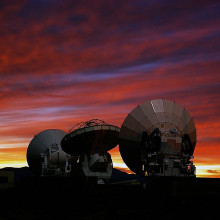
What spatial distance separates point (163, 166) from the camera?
48031 millimetres

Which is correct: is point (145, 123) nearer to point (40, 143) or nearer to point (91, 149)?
point (91, 149)

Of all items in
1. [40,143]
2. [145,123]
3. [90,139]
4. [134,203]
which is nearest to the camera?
[134,203]

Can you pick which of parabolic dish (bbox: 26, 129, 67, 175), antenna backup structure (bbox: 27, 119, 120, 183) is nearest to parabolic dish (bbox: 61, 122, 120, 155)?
antenna backup structure (bbox: 27, 119, 120, 183)

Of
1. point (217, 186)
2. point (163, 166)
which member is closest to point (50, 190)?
point (163, 166)

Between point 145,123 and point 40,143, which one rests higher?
point 40,143

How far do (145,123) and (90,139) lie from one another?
12055mm

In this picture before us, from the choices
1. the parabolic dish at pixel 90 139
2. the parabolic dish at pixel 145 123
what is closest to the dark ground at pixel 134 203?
the parabolic dish at pixel 145 123

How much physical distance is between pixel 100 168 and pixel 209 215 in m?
26.6

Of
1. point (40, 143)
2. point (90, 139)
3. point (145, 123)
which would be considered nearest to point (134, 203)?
point (145, 123)

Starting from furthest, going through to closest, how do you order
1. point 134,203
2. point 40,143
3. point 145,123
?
point 40,143 → point 145,123 → point 134,203

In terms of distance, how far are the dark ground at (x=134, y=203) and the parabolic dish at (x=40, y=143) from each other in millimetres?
23685

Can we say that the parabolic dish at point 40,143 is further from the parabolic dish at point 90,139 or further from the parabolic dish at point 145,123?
the parabolic dish at point 145,123

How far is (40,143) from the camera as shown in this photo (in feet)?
264

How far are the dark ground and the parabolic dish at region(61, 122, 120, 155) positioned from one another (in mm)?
6751
